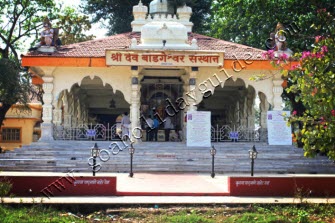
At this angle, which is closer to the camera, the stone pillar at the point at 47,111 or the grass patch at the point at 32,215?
the grass patch at the point at 32,215

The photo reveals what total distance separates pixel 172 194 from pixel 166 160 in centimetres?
598

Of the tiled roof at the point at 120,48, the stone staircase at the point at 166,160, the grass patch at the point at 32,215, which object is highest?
the tiled roof at the point at 120,48

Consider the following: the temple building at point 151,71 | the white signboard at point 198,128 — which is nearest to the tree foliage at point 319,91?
the white signboard at point 198,128

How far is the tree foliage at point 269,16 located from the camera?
22.2 meters

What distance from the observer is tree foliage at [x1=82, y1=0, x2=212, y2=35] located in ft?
106

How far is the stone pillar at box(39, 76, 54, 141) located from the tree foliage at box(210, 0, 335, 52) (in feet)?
31.9

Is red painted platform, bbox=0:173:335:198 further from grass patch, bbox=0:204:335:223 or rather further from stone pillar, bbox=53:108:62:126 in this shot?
stone pillar, bbox=53:108:62:126

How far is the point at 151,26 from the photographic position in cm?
2031

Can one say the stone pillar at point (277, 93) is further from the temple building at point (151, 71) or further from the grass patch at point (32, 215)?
the grass patch at point (32, 215)

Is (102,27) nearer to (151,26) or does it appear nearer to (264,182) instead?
(151,26)

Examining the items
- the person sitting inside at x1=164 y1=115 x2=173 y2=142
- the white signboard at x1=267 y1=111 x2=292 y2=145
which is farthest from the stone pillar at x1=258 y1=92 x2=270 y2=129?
the person sitting inside at x1=164 y1=115 x2=173 y2=142

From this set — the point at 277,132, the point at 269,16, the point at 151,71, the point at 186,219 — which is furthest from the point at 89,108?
the point at 186,219

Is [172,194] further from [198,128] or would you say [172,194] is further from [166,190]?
[198,128]

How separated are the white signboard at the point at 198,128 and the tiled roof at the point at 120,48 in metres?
2.94
